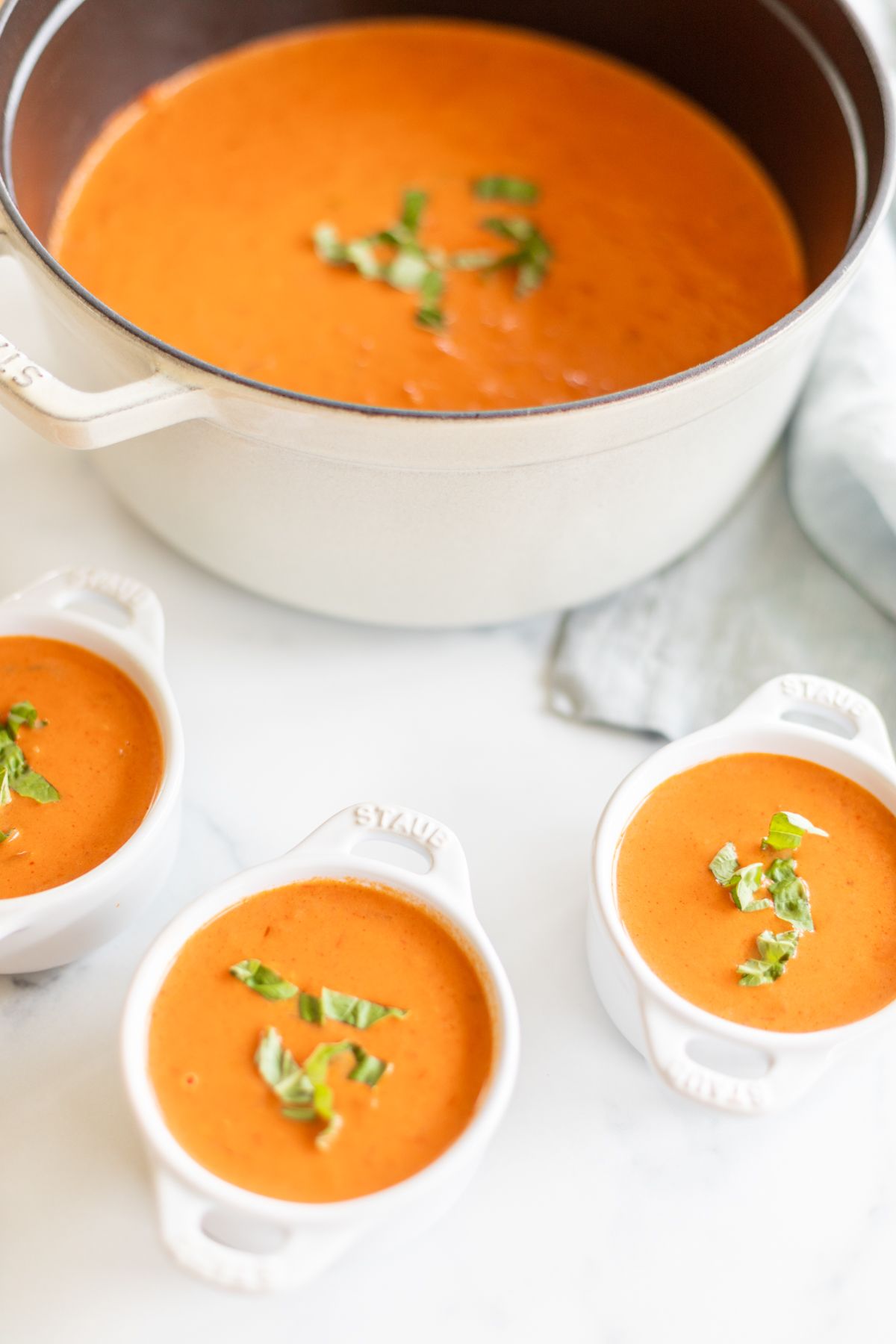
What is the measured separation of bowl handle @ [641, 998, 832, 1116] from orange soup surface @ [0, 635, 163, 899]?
1.30 feet

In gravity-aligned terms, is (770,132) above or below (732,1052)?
above

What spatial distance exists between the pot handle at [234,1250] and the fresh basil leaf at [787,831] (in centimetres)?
40

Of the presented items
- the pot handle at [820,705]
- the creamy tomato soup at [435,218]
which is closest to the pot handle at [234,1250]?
the pot handle at [820,705]

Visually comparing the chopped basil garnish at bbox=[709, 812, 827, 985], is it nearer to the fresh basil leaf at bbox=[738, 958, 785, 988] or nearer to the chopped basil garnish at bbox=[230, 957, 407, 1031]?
the fresh basil leaf at bbox=[738, 958, 785, 988]

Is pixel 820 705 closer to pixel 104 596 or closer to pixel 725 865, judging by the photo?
pixel 725 865

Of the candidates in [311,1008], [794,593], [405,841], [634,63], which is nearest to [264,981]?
[311,1008]

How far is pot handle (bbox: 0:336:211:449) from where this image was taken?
0.92 meters

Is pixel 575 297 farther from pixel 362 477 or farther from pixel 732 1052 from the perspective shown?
pixel 732 1052

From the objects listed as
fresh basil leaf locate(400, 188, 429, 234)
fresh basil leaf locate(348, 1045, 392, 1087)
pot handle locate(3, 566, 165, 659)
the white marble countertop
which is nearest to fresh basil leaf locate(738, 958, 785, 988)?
the white marble countertop

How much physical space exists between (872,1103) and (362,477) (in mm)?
613

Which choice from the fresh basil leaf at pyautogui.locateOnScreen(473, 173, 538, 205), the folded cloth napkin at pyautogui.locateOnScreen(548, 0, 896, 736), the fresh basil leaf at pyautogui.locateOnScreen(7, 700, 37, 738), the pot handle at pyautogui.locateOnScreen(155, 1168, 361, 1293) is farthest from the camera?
the fresh basil leaf at pyautogui.locateOnScreen(473, 173, 538, 205)

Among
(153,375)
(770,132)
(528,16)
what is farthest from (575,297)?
(153,375)

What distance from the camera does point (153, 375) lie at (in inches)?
37.0

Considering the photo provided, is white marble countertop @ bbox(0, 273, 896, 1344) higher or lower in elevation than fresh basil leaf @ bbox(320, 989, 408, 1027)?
lower
